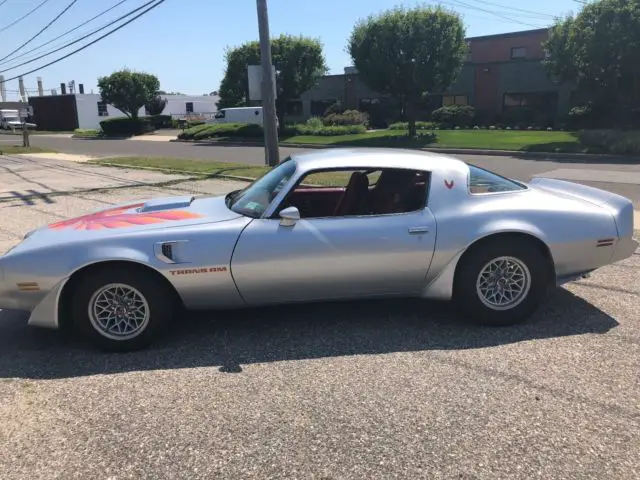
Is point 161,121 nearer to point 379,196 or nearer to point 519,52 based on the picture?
point 519,52

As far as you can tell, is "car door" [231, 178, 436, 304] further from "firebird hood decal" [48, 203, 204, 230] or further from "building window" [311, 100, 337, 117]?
"building window" [311, 100, 337, 117]

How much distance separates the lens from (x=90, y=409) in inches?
130

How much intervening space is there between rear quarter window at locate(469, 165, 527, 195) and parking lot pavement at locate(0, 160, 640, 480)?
1.03 m

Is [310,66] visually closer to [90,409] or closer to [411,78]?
[411,78]

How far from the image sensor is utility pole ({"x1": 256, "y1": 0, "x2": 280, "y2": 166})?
46.5ft

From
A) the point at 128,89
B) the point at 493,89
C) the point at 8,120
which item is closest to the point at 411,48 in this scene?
the point at 493,89

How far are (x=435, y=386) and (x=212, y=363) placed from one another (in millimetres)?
1485

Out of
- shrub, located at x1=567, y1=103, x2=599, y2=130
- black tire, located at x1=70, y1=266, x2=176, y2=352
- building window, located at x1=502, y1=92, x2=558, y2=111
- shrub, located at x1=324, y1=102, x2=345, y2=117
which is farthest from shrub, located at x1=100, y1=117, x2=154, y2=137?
black tire, located at x1=70, y1=266, x2=176, y2=352

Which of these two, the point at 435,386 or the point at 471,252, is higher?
the point at 471,252

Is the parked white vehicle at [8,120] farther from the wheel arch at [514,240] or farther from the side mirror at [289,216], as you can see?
the wheel arch at [514,240]

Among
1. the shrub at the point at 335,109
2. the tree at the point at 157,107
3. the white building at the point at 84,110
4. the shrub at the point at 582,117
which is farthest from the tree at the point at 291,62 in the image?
the tree at the point at 157,107

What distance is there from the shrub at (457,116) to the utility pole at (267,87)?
22089 mm

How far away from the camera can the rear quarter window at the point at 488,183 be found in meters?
4.48

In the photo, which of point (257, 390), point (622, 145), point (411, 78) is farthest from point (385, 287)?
point (411, 78)
